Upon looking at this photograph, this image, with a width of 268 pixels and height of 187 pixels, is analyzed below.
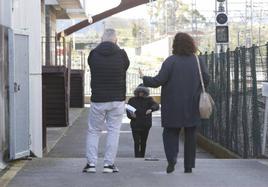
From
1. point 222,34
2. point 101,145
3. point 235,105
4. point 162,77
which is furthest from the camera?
point 222,34

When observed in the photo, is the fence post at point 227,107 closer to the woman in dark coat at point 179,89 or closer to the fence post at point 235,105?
the fence post at point 235,105

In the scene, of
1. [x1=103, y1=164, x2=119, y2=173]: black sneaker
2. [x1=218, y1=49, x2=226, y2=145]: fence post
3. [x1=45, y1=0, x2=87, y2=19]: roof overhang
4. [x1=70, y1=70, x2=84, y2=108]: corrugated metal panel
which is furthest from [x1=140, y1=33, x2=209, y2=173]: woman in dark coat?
[x1=70, y1=70, x2=84, y2=108]: corrugated metal panel

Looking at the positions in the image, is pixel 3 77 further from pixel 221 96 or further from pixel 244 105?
pixel 221 96

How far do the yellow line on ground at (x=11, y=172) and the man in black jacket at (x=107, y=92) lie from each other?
36.8 inches

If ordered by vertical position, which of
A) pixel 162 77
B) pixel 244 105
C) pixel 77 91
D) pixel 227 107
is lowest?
pixel 77 91

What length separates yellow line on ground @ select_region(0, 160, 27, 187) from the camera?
7.74 metres

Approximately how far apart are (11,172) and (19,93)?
1.30 meters

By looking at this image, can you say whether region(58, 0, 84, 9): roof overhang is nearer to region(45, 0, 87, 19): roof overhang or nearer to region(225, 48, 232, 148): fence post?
region(45, 0, 87, 19): roof overhang

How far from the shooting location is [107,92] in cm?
823

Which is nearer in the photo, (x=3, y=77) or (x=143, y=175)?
(x=143, y=175)

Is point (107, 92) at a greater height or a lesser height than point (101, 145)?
greater

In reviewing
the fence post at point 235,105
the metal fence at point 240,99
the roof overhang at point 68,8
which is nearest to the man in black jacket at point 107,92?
the metal fence at point 240,99

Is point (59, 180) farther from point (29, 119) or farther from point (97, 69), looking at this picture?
point (29, 119)

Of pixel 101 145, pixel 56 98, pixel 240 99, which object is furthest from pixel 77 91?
pixel 240 99
